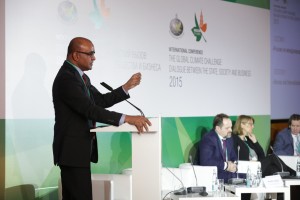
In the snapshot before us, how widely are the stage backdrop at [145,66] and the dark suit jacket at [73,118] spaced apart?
1717mm

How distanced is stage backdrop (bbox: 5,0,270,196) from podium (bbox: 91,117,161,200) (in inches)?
81.0

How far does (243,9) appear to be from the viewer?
293 inches

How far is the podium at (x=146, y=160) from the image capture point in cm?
291

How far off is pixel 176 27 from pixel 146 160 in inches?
147

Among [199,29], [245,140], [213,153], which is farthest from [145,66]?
[245,140]

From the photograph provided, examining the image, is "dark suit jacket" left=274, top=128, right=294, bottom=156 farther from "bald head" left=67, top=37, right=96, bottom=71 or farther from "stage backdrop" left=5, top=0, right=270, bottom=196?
"bald head" left=67, top=37, right=96, bottom=71

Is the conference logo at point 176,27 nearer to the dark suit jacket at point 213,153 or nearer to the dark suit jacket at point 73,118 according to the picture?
the dark suit jacket at point 213,153

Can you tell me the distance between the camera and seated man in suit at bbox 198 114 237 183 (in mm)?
5902

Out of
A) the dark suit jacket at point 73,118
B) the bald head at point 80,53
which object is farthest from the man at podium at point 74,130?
the bald head at point 80,53

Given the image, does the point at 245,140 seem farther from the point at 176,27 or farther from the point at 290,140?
the point at 176,27

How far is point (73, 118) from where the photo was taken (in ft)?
10.2

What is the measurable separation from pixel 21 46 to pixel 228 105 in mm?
3461

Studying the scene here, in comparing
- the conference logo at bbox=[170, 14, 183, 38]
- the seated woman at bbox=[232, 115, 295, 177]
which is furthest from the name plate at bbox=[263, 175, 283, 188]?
the conference logo at bbox=[170, 14, 183, 38]

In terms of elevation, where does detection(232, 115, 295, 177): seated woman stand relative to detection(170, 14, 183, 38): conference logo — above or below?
below
